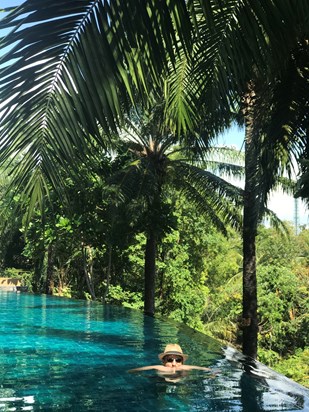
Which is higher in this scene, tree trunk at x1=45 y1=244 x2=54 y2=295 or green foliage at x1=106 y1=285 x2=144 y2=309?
tree trunk at x1=45 y1=244 x2=54 y2=295

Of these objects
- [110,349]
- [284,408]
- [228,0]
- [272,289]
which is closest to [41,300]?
[110,349]

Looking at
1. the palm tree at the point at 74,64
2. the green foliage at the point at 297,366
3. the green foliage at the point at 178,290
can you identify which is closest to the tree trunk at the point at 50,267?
the green foliage at the point at 178,290

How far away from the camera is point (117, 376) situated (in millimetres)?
5969

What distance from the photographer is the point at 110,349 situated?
7.75 metres

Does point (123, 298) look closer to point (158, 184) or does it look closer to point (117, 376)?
point (158, 184)

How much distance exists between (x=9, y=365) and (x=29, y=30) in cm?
505

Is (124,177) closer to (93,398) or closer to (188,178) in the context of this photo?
(188,178)

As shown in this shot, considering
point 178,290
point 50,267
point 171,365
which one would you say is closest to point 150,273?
point 50,267

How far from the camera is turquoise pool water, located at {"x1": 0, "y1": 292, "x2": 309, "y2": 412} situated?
4.75 metres

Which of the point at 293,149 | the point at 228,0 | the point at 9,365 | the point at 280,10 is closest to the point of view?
the point at 280,10

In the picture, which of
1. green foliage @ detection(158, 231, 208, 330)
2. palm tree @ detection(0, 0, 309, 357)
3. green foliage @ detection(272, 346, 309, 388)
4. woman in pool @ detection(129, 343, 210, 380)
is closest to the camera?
palm tree @ detection(0, 0, 309, 357)

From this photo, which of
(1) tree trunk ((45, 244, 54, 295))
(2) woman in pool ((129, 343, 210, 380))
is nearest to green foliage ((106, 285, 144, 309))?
(1) tree trunk ((45, 244, 54, 295))

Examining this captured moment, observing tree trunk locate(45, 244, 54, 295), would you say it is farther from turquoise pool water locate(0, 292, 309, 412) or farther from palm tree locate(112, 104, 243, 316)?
turquoise pool water locate(0, 292, 309, 412)

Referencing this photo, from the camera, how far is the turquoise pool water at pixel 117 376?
15.6 ft
